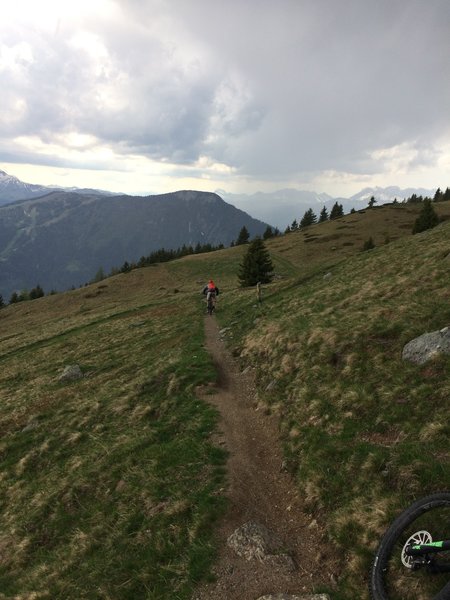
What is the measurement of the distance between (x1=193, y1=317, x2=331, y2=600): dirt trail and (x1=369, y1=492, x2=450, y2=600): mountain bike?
1548 mm

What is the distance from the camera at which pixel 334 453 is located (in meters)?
11.5

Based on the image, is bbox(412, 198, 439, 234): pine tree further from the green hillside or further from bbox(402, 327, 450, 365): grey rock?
bbox(402, 327, 450, 365): grey rock

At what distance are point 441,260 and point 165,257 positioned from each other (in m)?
110

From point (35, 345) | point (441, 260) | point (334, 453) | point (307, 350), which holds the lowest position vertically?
point (35, 345)

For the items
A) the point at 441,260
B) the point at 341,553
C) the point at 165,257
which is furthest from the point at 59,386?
the point at 165,257

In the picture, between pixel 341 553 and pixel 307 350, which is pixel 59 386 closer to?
pixel 307 350

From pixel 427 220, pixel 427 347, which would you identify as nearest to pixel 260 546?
pixel 427 347

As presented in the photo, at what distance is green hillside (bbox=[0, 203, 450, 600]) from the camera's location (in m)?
9.58

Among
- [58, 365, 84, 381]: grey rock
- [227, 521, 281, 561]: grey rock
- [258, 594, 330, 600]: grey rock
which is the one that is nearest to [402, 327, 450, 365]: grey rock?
[227, 521, 281, 561]: grey rock

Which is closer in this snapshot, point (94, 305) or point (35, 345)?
point (35, 345)

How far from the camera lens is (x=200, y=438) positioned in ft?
47.7

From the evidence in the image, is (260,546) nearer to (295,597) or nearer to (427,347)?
(295,597)

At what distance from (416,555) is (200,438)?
8856mm

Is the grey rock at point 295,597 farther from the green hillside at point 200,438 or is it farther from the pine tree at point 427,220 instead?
the pine tree at point 427,220
